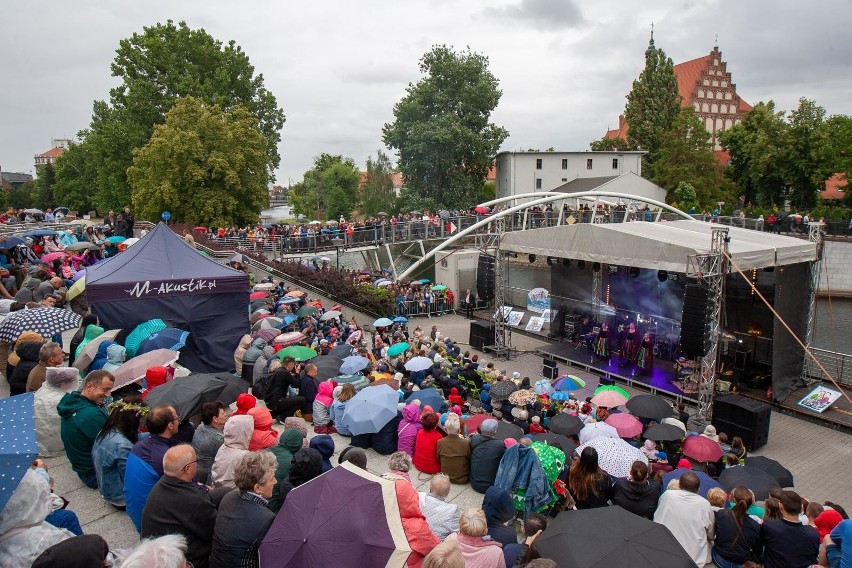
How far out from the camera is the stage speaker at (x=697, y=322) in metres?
12.0

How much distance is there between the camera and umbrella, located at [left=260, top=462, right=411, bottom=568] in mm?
3672

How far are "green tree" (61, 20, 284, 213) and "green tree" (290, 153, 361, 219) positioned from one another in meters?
38.1

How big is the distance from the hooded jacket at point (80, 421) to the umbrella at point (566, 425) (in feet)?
19.7

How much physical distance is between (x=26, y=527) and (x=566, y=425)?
6.74 m

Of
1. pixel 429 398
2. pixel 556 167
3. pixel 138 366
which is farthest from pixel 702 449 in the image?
pixel 556 167

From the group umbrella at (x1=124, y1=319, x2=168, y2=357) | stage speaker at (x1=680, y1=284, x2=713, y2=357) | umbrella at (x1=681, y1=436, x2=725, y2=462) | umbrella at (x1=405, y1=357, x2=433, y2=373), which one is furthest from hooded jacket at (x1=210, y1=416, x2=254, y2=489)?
stage speaker at (x1=680, y1=284, x2=713, y2=357)

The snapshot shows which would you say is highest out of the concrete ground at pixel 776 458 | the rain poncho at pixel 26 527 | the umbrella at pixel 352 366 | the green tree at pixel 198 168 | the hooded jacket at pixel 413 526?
the green tree at pixel 198 168

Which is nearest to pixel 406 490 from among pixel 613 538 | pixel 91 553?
pixel 613 538

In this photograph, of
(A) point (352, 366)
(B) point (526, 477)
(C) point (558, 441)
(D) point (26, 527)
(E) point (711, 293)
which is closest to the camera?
(D) point (26, 527)

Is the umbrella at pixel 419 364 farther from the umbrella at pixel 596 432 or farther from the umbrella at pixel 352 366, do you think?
the umbrella at pixel 596 432

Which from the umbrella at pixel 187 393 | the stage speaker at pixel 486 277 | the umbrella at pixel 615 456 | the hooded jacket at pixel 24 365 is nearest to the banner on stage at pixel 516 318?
the stage speaker at pixel 486 277

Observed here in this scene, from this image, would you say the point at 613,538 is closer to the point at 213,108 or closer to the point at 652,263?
the point at 652,263

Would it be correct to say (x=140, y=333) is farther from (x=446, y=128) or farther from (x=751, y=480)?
(x=446, y=128)

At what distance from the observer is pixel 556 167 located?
167ft
